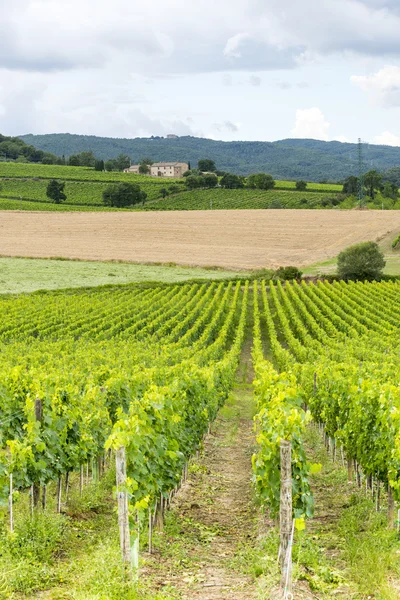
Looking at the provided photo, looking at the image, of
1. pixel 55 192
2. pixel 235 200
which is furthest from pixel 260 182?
pixel 55 192

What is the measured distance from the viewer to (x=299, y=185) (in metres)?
131

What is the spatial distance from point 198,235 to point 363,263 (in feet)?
85.7

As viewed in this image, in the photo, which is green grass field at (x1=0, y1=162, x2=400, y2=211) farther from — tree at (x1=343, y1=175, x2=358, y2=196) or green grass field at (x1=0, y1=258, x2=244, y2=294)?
green grass field at (x1=0, y1=258, x2=244, y2=294)

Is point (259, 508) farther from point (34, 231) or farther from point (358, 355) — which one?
point (34, 231)

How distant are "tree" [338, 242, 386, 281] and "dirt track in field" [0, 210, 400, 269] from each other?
6.94 metres

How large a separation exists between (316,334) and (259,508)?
25336 millimetres

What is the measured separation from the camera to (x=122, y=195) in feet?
358

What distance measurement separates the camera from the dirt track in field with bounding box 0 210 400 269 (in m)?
68.4

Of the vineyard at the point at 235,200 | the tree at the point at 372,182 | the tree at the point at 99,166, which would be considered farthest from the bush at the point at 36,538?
the tree at the point at 99,166

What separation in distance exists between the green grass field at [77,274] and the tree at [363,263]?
9372 mm

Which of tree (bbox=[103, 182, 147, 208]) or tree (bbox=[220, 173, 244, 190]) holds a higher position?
tree (bbox=[220, 173, 244, 190])

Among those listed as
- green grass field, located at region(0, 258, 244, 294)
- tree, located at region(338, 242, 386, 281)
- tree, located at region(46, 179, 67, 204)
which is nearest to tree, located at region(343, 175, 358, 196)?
tree, located at region(46, 179, 67, 204)

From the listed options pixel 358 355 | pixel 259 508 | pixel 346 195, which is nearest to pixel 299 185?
pixel 346 195

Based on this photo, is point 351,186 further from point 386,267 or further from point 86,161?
point 386,267
